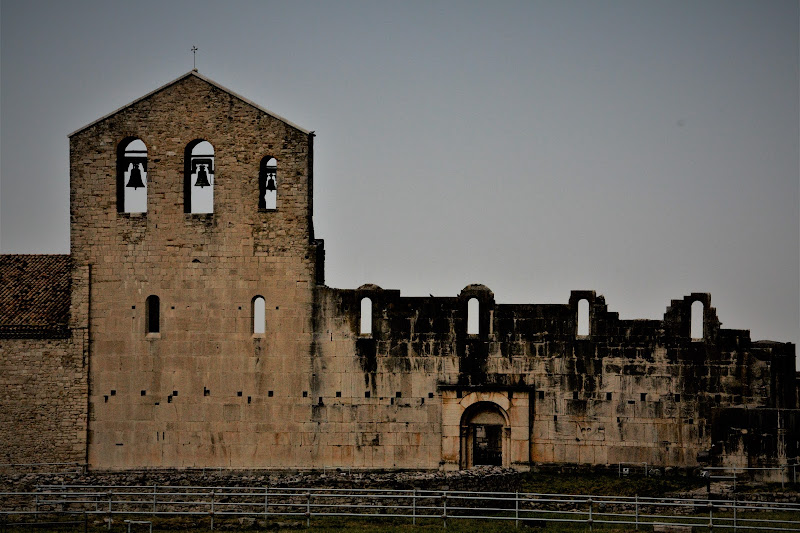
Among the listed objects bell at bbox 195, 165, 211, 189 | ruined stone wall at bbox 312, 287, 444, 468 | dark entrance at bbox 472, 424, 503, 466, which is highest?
bell at bbox 195, 165, 211, 189

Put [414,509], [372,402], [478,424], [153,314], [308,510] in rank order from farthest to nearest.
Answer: [153,314] → [478,424] → [372,402] → [414,509] → [308,510]

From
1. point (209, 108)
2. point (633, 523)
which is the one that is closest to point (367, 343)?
point (209, 108)

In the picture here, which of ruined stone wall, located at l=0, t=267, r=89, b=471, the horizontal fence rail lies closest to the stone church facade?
ruined stone wall, located at l=0, t=267, r=89, b=471

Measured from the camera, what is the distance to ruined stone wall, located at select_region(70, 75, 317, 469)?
44.3 meters

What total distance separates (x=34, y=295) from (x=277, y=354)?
864 centimetres

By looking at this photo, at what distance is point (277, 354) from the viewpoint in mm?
44375

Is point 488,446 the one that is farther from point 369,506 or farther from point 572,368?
point 369,506

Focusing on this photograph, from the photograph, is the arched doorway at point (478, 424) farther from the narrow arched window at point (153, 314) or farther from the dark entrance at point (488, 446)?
A: the narrow arched window at point (153, 314)

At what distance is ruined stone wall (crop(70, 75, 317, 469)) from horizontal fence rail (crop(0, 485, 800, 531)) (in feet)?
20.6

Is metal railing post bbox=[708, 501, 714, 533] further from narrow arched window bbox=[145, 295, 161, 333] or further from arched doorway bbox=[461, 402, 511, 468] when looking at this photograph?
narrow arched window bbox=[145, 295, 161, 333]

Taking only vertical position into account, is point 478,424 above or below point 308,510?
above

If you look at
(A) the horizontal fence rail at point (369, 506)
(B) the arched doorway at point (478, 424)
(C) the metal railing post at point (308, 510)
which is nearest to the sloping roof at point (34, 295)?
(A) the horizontal fence rail at point (369, 506)

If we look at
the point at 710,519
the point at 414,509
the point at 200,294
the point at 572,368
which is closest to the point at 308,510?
the point at 414,509

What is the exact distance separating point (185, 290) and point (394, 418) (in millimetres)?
8016
